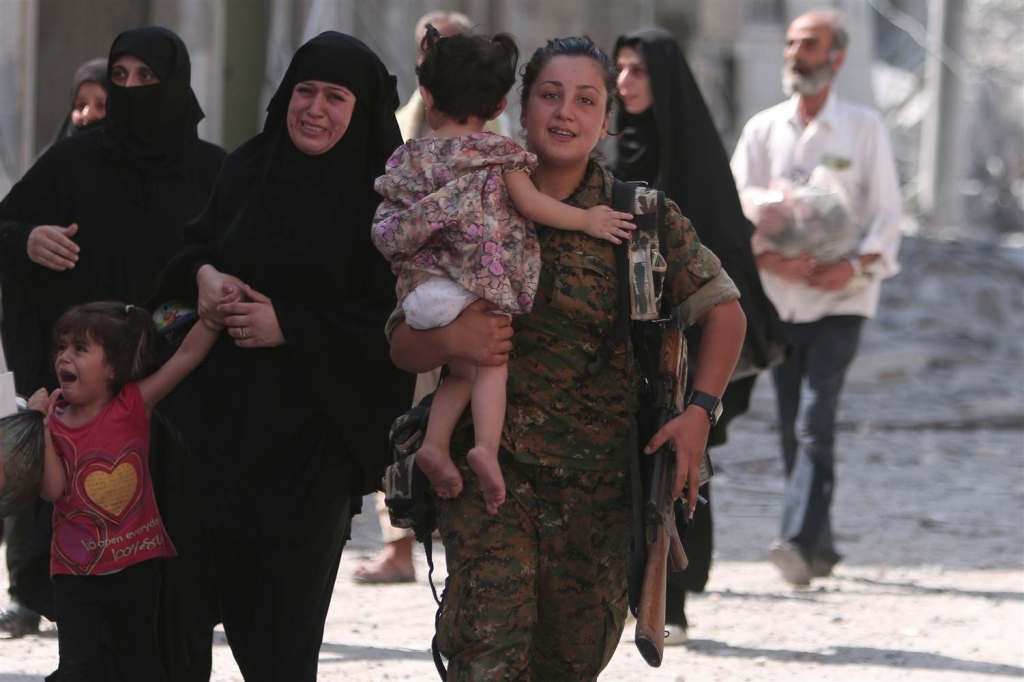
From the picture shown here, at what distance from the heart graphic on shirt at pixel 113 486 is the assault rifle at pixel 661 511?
1.17m

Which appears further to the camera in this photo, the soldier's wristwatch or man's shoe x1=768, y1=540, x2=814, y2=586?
man's shoe x1=768, y1=540, x2=814, y2=586

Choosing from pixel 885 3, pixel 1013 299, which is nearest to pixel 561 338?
pixel 1013 299

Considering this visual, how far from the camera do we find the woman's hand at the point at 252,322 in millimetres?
3559

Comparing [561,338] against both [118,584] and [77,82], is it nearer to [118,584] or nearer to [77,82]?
[118,584]

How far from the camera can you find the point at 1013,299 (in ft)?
51.4

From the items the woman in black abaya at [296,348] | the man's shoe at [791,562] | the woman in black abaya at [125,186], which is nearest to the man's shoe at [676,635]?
the man's shoe at [791,562]

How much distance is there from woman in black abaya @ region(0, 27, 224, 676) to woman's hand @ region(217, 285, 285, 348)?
0.85m

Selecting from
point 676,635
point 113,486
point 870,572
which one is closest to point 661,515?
point 113,486

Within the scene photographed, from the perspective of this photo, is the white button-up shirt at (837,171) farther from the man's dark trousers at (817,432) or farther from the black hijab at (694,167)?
the black hijab at (694,167)

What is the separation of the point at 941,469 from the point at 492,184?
21.4 feet

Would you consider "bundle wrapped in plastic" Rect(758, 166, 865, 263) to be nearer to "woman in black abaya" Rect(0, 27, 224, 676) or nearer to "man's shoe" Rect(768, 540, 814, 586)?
"man's shoe" Rect(768, 540, 814, 586)

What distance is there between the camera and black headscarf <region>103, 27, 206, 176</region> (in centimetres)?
432

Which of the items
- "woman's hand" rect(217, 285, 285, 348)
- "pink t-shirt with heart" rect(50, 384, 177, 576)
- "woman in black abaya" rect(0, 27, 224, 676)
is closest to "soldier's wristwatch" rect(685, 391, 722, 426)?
"woman's hand" rect(217, 285, 285, 348)

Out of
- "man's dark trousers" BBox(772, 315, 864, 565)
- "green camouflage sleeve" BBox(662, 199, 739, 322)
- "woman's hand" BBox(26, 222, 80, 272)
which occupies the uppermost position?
"green camouflage sleeve" BBox(662, 199, 739, 322)
